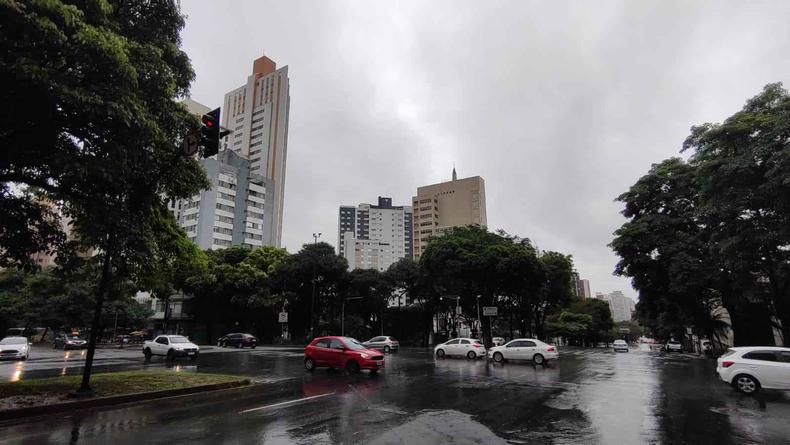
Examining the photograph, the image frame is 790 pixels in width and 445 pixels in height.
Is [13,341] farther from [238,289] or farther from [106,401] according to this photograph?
[238,289]

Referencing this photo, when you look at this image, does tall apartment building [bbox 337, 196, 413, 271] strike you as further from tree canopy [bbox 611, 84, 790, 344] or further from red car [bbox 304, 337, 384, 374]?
red car [bbox 304, 337, 384, 374]

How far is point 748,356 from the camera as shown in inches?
540

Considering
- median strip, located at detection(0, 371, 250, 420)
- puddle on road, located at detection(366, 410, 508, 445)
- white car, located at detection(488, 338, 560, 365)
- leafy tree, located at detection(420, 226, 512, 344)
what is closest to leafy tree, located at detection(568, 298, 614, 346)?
leafy tree, located at detection(420, 226, 512, 344)

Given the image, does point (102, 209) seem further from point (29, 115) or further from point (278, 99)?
point (278, 99)

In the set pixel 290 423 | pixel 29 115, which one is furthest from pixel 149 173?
pixel 290 423

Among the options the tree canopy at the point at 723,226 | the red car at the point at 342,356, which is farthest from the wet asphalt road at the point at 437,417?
the tree canopy at the point at 723,226

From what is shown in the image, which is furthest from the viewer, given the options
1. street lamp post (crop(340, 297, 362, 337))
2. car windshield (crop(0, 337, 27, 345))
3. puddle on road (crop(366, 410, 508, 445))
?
street lamp post (crop(340, 297, 362, 337))

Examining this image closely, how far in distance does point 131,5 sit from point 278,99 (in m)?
116

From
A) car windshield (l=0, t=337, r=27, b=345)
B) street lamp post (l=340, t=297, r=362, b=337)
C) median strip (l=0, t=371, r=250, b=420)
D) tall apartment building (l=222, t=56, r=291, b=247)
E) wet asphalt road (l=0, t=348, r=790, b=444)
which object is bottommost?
wet asphalt road (l=0, t=348, r=790, b=444)

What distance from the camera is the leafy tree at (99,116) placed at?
28.2ft

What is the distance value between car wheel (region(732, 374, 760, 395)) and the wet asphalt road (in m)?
0.41

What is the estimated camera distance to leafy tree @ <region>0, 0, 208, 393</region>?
8.59m

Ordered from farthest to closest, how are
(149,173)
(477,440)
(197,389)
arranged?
1. (197,389)
2. (149,173)
3. (477,440)

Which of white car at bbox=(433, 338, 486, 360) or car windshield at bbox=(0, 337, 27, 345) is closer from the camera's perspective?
car windshield at bbox=(0, 337, 27, 345)
